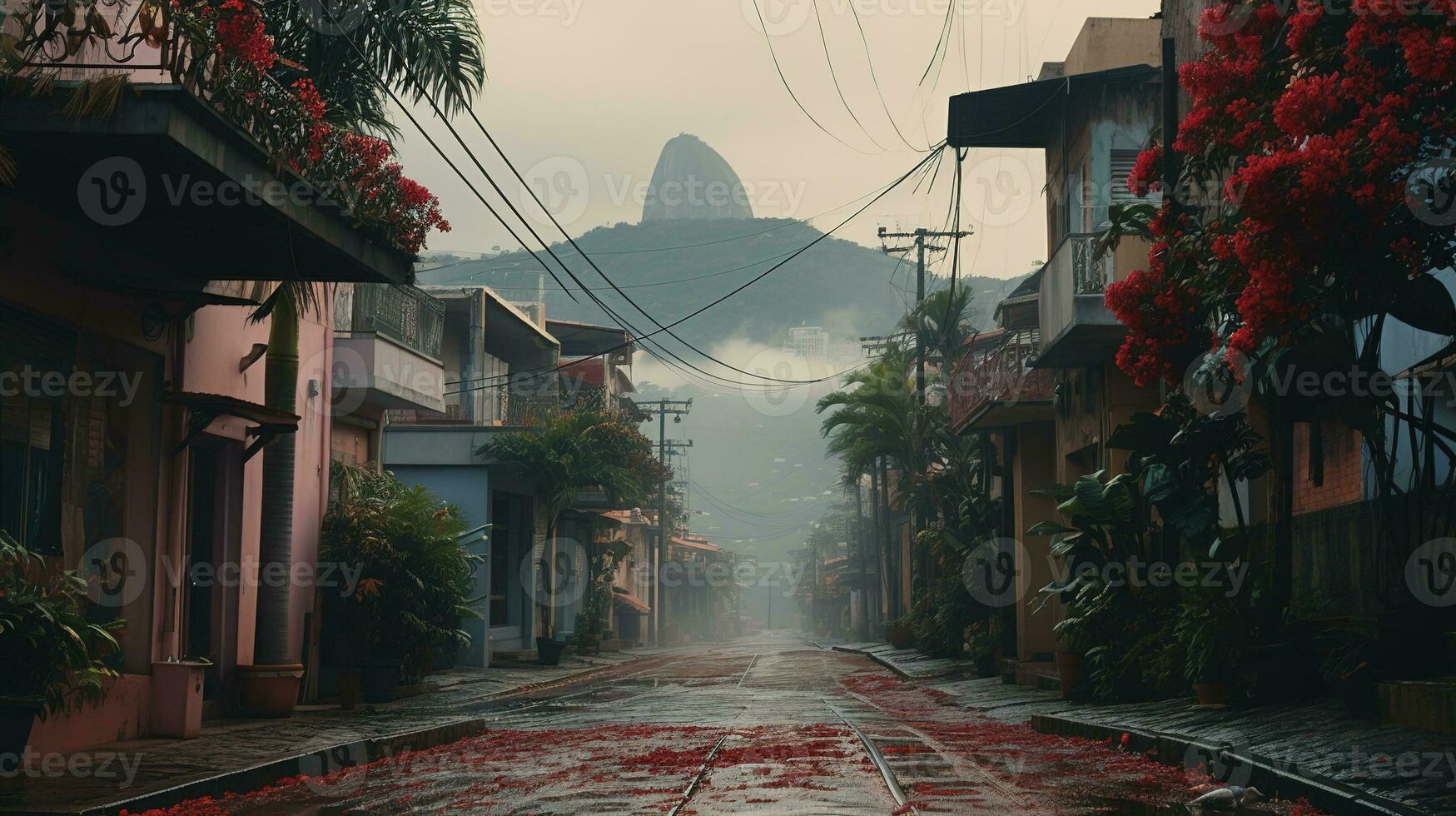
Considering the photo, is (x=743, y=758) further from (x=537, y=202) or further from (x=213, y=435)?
(x=537, y=202)

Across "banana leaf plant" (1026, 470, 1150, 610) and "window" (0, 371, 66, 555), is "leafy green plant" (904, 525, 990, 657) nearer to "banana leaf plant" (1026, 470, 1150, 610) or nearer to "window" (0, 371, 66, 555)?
"banana leaf plant" (1026, 470, 1150, 610)

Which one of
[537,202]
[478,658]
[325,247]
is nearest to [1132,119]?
[537,202]

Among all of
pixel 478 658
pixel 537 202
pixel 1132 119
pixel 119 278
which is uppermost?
pixel 1132 119

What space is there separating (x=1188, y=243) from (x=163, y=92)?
8.23 m

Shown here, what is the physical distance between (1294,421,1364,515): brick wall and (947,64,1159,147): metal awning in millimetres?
8822

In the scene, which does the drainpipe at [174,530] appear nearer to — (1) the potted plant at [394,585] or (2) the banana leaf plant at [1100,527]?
(1) the potted plant at [394,585]

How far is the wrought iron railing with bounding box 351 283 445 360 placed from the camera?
23.6m

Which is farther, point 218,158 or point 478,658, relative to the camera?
point 478,658

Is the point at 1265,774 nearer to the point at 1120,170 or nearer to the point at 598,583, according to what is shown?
the point at 1120,170

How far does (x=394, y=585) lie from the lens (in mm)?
20016

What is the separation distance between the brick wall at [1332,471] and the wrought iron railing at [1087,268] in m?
5.04

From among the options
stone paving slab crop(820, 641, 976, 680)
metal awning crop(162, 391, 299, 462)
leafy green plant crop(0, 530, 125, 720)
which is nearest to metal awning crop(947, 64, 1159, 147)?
stone paving slab crop(820, 641, 976, 680)

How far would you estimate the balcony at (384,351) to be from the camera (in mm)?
22812

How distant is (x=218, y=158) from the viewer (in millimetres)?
10742
